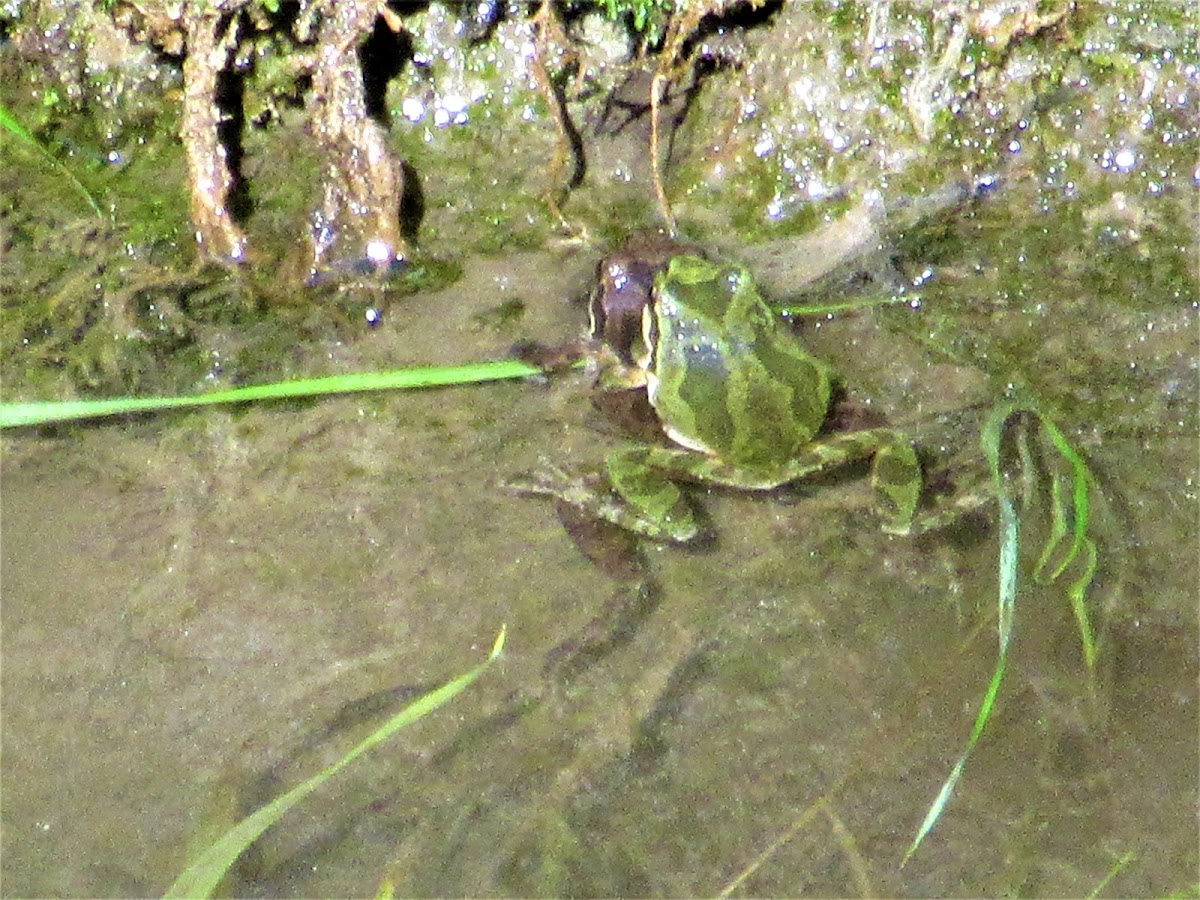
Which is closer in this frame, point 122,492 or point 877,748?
point 877,748

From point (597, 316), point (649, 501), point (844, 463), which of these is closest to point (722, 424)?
point (649, 501)

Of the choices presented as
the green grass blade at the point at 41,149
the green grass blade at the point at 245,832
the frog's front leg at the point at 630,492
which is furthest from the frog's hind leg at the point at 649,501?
the green grass blade at the point at 41,149

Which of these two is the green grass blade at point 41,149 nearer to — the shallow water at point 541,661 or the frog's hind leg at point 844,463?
the shallow water at point 541,661

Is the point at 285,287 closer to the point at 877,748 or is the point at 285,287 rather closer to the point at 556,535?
the point at 556,535

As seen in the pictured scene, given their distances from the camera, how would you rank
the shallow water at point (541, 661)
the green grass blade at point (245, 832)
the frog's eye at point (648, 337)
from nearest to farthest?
the green grass blade at point (245, 832)
the shallow water at point (541, 661)
the frog's eye at point (648, 337)

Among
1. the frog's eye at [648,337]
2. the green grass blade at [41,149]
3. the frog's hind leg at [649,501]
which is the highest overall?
the green grass blade at [41,149]

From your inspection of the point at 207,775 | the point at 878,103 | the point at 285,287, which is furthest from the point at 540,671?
the point at 878,103

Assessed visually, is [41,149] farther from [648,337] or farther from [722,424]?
[722,424]
